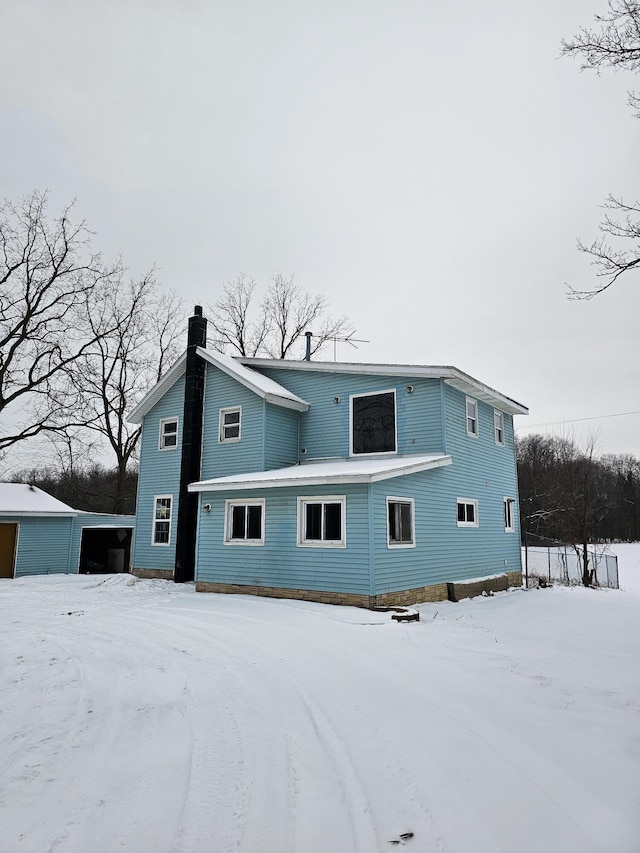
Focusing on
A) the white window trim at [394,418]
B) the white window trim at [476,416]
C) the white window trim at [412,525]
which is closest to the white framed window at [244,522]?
the white window trim at [412,525]

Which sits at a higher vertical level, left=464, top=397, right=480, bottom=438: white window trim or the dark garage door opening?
left=464, top=397, right=480, bottom=438: white window trim

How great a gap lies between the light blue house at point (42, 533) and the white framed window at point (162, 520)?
6395mm

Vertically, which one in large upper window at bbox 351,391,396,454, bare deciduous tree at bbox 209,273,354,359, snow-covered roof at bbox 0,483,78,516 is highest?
bare deciduous tree at bbox 209,273,354,359

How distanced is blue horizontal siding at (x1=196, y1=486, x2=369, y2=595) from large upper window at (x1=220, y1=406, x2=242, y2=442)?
2.78 m

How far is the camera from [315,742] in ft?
14.0

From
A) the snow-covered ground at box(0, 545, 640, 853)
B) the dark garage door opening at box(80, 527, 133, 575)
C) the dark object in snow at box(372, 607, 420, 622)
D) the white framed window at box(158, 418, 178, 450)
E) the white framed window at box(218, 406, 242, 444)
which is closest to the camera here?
the snow-covered ground at box(0, 545, 640, 853)

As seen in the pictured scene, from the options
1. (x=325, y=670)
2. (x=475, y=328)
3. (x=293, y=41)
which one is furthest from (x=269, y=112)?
(x=325, y=670)

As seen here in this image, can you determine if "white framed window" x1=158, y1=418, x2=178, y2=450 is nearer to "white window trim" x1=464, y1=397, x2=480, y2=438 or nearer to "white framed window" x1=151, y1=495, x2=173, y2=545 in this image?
"white framed window" x1=151, y1=495, x2=173, y2=545

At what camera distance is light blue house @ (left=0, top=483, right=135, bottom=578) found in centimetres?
2142

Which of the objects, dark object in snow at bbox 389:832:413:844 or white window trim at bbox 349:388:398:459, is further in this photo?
white window trim at bbox 349:388:398:459

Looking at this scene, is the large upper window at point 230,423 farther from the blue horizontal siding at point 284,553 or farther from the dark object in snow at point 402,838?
the dark object in snow at point 402,838

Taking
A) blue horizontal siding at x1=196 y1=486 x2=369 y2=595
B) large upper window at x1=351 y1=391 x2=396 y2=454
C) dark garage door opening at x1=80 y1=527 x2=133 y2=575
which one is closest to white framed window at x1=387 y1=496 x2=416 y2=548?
blue horizontal siding at x1=196 y1=486 x2=369 y2=595

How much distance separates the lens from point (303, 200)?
17359mm

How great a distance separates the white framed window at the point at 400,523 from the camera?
12.3 metres
